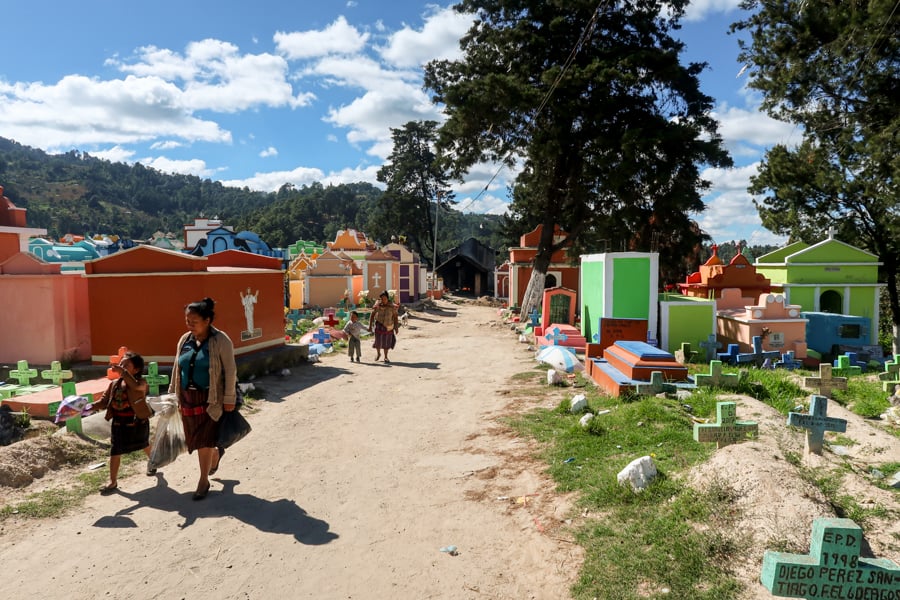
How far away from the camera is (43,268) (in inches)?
419

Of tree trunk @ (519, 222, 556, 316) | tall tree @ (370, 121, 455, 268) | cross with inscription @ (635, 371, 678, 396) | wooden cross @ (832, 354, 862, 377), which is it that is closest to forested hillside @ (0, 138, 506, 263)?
tall tree @ (370, 121, 455, 268)

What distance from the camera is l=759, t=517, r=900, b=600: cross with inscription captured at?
117 inches

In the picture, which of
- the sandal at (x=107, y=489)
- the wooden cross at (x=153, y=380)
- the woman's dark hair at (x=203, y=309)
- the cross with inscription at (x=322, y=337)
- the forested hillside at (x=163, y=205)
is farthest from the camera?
the forested hillside at (x=163, y=205)

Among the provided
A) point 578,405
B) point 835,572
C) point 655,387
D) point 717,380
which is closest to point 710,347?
point 717,380

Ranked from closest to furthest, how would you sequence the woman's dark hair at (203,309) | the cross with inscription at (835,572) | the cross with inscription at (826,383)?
the cross with inscription at (835,572) < the woman's dark hair at (203,309) < the cross with inscription at (826,383)

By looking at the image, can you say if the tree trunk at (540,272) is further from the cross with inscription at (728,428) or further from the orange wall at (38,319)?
the cross with inscription at (728,428)

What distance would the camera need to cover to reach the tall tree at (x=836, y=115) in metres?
13.1

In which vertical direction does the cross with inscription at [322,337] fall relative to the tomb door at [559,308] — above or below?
below

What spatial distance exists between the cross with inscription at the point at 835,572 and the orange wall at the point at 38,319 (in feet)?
39.7

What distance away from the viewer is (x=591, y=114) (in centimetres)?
1984

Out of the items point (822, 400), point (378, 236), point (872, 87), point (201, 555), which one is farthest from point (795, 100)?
point (378, 236)

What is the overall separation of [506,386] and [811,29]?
13237mm

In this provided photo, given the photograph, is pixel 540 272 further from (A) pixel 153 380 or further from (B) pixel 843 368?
(A) pixel 153 380

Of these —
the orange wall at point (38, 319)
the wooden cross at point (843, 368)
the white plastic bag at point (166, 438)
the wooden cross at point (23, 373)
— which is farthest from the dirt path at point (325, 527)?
the wooden cross at point (843, 368)
